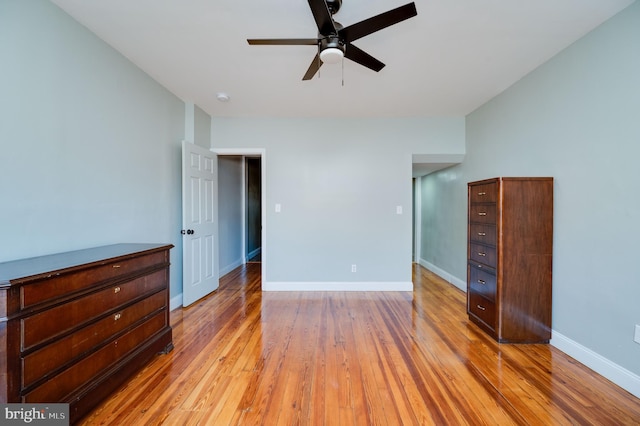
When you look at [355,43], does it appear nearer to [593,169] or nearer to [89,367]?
[593,169]

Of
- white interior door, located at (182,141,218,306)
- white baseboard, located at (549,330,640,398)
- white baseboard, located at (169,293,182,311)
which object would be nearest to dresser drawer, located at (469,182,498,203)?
white baseboard, located at (549,330,640,398)

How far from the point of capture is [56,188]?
5.92ft

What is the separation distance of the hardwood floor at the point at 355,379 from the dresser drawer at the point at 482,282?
1.24 ft

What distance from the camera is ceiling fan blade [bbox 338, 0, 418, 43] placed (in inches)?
56.6

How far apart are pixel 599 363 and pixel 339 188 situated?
301cm

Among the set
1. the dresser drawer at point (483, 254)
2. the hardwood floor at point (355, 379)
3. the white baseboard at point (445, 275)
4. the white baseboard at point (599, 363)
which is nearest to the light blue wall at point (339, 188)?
the white baseboard at point (445, 275)

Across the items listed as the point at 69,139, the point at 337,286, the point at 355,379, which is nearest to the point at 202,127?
the point at 69,139

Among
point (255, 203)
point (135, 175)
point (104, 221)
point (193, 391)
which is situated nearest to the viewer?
point (193, 391)

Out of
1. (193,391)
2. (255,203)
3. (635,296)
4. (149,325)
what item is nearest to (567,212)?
(635,296)

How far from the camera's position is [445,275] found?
438cm

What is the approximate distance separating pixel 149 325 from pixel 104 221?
3.12 feet

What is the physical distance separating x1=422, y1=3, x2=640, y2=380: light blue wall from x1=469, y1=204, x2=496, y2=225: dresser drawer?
1.65 ft

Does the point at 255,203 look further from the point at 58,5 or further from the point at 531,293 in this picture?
the point at 531,293

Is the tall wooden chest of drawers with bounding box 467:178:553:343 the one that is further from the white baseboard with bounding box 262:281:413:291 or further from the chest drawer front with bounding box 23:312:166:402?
the chest drawer front with bounding box 23:312:166:402
